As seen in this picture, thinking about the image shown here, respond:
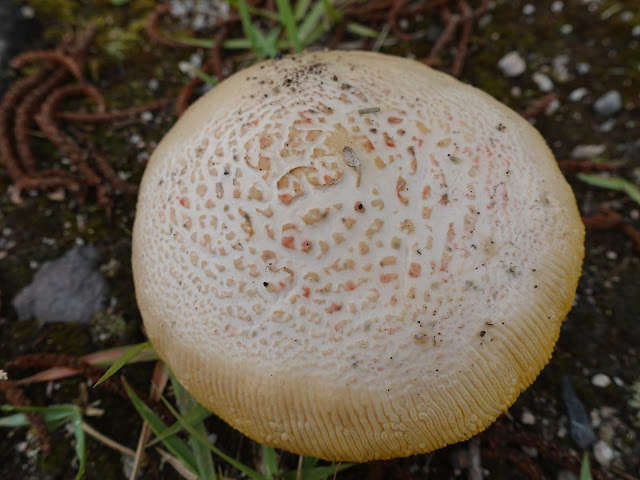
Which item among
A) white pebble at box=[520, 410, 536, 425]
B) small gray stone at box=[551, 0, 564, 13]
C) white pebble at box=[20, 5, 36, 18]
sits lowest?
white pebble at box=[520, 410, 536, 425]

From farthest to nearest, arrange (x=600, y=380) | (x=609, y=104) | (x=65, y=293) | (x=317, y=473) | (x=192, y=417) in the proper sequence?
1. (x=609, y=104)
2. (x=65, y=293)
3. (x=600, y=380)
4. (x=192, y=417)
5. (x=317, y=473)

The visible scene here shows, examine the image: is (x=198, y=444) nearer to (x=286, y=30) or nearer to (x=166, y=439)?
(x=166, y=439)

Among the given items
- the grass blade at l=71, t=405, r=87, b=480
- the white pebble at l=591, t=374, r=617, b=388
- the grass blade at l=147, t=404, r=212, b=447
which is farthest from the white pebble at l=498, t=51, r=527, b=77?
the grass blade at l=71, t=405, r=87, b=480

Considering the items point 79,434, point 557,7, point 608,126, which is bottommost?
point 79,434

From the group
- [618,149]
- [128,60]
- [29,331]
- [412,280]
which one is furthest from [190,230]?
[618,149]

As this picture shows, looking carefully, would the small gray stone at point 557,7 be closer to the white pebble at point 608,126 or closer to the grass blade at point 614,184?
the white pebble at point 608,126

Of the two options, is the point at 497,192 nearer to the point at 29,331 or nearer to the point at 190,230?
the point at 190,230

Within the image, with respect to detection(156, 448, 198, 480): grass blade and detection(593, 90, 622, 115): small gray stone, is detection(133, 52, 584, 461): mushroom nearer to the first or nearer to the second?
detection(156, 448, 198, 480): grass blade

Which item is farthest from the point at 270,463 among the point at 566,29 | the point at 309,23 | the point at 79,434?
the point at 566,29
